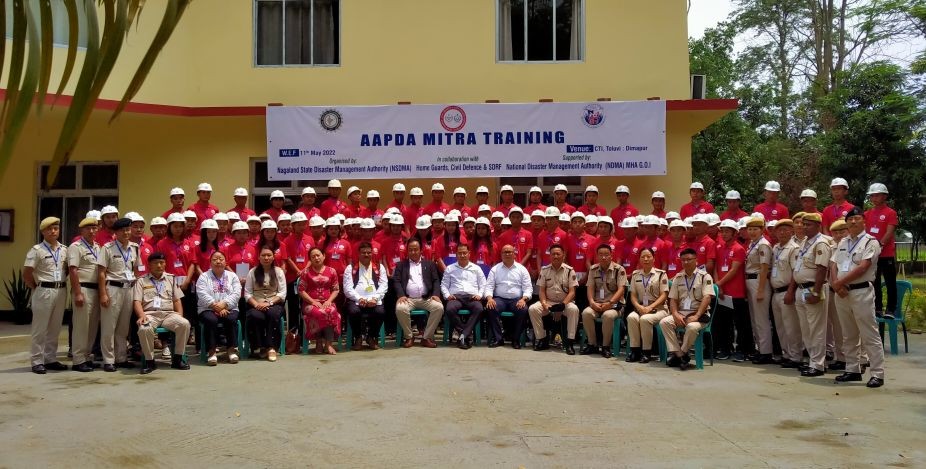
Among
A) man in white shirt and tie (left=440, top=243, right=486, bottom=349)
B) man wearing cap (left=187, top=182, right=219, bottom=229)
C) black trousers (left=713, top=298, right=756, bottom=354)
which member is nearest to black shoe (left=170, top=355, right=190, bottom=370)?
man wearing cap (left=187, top=182, right=219, bottom=229)

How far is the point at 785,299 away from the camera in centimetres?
801

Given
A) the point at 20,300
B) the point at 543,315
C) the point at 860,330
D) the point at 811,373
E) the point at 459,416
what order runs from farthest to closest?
the point at 20,300 < the point at 543,315 < the point at 811,373 < the point at 860,330 < the point at 459,416

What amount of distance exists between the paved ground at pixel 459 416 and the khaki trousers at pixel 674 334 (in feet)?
0.89

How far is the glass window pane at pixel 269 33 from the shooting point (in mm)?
12578

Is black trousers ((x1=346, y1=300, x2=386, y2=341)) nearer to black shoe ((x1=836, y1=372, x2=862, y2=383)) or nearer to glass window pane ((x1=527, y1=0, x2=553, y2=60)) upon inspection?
black shoe ((x1=836, y1=372, x2=862, y2=383))

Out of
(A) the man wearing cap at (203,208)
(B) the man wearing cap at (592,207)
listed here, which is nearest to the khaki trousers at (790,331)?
(B) the man wearing cap at (592,207)

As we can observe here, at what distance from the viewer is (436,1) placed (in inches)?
490

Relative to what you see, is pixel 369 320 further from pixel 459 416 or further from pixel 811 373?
pixel 811 373

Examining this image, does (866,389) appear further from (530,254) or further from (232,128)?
(232,128)

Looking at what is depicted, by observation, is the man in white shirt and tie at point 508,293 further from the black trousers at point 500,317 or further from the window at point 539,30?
the window at point 539,30

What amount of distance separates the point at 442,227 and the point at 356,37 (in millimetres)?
4331

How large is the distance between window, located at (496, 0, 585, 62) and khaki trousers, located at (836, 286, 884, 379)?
655 centimetres

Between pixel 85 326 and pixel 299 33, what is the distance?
259 inches

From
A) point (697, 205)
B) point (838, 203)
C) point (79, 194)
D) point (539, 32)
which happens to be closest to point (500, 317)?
point (697, 205)
